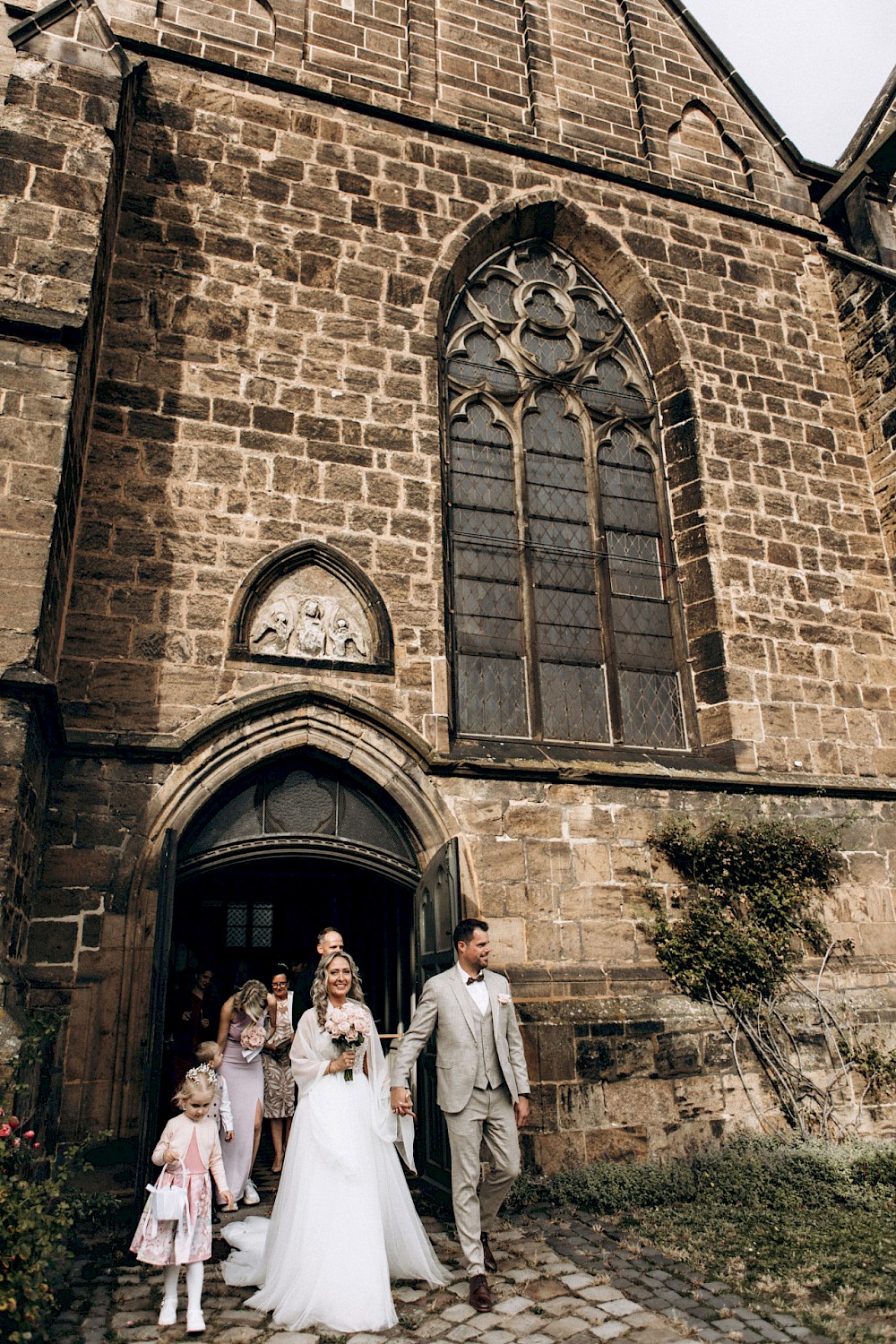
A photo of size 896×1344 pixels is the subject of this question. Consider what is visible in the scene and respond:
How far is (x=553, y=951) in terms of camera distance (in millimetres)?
6574

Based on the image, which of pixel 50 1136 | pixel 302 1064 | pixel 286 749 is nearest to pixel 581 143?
pixel 286 749

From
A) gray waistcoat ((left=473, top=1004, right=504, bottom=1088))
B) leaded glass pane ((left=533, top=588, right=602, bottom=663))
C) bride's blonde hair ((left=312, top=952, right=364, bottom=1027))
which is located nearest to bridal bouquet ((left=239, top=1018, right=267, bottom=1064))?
bride's blonde hair ((left=312, top=952, right=364, bottom=1027))

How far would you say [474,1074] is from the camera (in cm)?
455

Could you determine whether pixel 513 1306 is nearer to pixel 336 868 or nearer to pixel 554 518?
pixel 336 868

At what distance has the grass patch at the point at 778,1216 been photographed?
402 centimetres

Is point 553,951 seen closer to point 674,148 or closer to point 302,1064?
A: point 302,1064

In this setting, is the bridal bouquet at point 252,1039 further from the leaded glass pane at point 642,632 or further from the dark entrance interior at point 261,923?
the leaded glass pane at point 642,632

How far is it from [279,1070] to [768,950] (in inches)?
140

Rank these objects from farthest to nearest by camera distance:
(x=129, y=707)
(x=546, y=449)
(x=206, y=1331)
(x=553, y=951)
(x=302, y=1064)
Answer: (x=546, y=449)
(x=553, y=951)
(x=129, y=707)
(x=302, y=1064)
(x=206, y=1331)

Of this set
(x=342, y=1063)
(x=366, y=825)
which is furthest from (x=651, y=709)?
(x=342, y=1063)

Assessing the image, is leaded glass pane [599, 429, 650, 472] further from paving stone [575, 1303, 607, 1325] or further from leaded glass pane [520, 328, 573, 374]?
paving stone [575, 1303, 607, 1325]

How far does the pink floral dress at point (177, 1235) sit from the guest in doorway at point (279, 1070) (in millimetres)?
2480

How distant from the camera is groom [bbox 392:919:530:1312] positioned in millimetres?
4395

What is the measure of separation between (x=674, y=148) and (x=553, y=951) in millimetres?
8154
